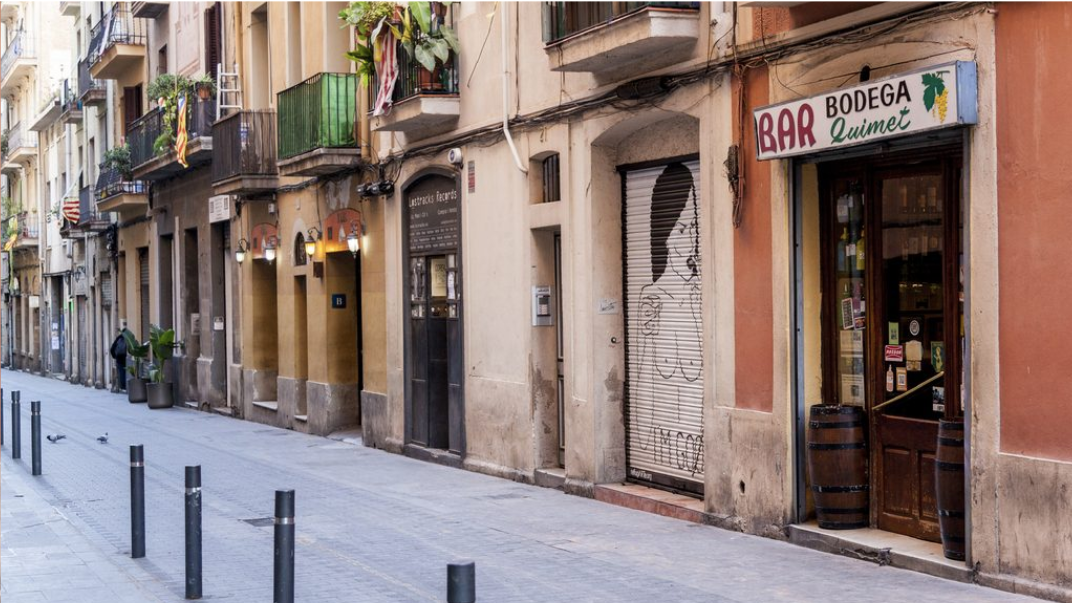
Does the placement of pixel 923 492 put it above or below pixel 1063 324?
below

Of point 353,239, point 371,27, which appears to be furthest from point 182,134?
point 371,27

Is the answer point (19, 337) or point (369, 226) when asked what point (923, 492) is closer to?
point (369, 226)

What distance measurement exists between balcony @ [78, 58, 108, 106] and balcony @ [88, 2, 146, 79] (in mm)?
2548

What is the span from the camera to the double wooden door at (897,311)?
970 cm

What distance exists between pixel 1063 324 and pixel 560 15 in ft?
21.6

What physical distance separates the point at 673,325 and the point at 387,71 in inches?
239

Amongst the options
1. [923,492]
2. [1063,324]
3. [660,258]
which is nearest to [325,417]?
[660,258]

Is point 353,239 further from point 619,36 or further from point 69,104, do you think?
point 69,104

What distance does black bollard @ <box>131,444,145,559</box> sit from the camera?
34.8 feet

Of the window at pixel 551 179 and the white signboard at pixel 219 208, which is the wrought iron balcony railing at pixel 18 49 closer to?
the white signboard at pixel 219 208

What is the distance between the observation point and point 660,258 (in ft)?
43.7

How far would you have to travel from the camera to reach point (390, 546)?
1123 cm

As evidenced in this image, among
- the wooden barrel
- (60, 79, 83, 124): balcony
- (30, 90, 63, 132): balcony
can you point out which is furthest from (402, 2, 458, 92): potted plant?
(30, 90, 63, 132): balcony

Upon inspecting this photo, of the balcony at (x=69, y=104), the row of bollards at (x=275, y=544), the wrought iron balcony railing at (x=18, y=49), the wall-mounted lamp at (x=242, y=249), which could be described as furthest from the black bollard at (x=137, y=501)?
the wrought iron balcony railing at (x=18, y=49)
